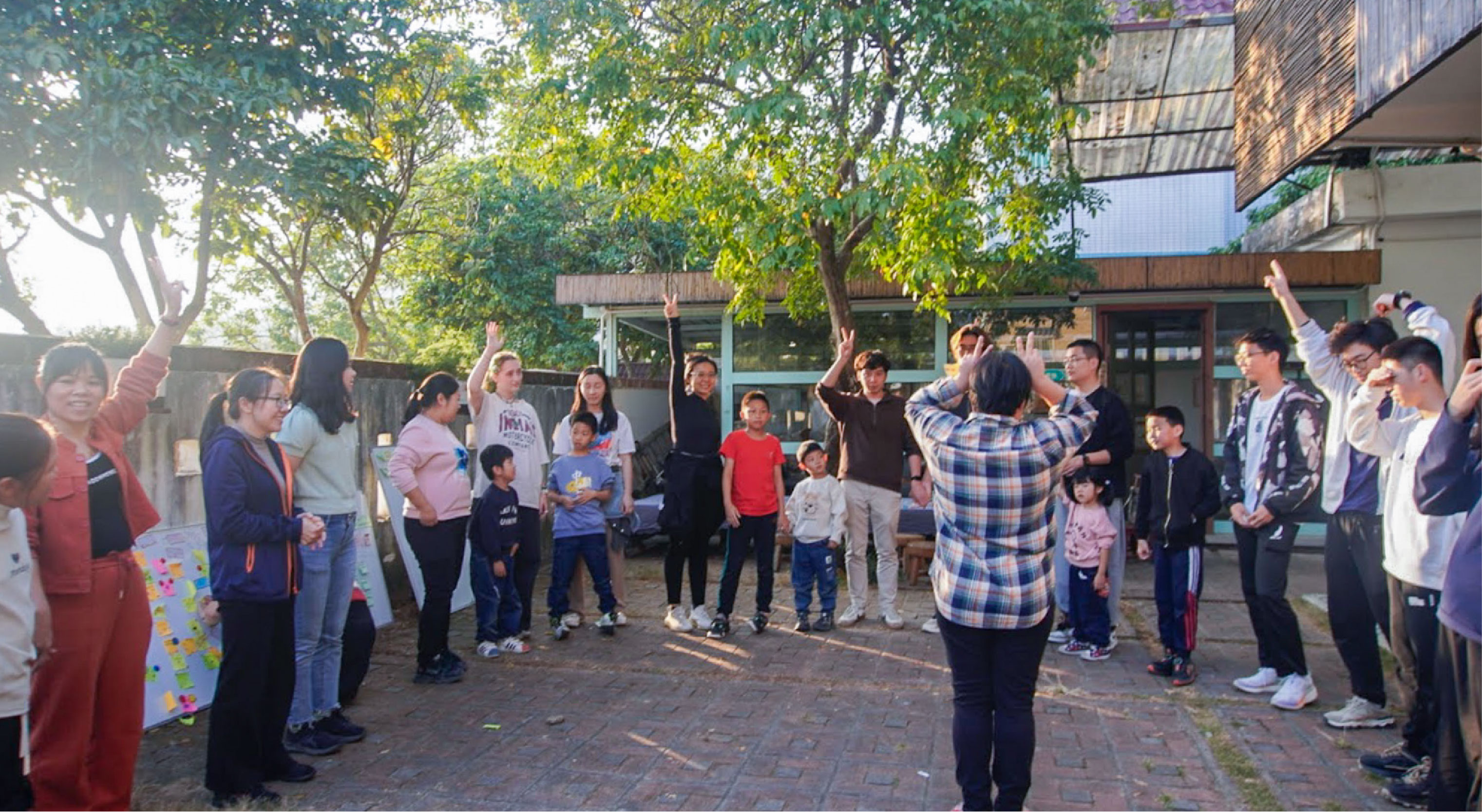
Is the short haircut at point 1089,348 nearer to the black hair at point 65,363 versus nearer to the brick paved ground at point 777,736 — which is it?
the brick paved ground at point 777,736

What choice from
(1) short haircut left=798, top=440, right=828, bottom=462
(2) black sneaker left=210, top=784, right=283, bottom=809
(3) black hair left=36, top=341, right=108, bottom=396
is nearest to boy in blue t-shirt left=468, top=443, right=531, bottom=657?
(1) short haircut left=798, top=440, right=828, bottom=462

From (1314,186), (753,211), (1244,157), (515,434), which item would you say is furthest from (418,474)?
(1314,186)

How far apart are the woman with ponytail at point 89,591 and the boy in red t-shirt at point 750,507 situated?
11.1 ft

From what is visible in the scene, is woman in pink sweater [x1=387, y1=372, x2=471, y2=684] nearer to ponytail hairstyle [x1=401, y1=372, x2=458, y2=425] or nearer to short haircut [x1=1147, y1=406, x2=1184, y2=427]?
ponytail hairstyle [x1=401, y1=372, x2=458, y2=425]

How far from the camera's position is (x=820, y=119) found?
7.45m

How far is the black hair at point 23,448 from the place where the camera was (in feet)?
8.72

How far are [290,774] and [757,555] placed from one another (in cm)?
313

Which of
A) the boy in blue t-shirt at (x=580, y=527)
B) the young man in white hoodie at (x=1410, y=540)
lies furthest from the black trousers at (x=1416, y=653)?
the boy in blue t-shirt at (x=580, y=527)

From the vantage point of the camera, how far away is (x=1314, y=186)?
10.5 metres

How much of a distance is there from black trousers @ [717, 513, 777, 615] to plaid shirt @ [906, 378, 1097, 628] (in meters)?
2.88

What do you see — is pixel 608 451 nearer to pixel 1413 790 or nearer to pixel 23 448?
pixel 23 448

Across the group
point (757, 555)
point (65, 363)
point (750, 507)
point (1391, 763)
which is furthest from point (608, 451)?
point (1391, 763)

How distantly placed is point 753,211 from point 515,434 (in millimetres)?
2655

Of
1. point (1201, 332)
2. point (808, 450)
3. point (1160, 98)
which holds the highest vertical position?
point (1160, 98)
